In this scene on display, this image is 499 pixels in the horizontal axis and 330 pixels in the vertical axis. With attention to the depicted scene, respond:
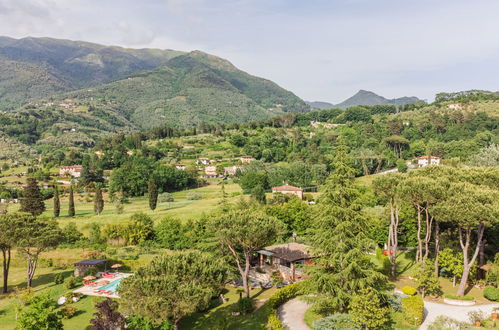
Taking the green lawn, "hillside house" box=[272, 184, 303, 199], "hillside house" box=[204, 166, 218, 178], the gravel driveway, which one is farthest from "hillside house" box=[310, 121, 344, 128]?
the green lawn

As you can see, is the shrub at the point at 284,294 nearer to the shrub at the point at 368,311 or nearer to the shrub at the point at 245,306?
the shrub at the point at 245,306

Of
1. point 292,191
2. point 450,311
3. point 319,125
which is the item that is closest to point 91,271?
point 450,311

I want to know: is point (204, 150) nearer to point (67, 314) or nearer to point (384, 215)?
point (384, 215)

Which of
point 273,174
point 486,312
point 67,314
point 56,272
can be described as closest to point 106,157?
point 273,174

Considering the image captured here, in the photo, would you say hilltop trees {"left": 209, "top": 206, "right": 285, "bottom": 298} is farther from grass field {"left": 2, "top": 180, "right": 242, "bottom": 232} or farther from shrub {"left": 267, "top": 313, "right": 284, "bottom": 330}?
grass field {"left": 2, "top": 180, "right": 242, "bottom": 232}

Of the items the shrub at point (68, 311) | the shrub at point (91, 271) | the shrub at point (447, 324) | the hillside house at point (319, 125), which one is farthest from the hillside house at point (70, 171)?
the hillside house at point (319, 125)

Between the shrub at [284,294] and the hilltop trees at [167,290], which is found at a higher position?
the hilltop trees at [167,290]

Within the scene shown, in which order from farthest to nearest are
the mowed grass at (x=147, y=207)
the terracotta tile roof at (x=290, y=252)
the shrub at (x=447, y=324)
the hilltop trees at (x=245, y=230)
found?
1. the mowed grass at (x=147, y=207)
2. the terracotta tile roof at (x=290, y=252)
3. the hilltop trees at (x=245, y=230)
4. the shrub at (x=447, y=324)
